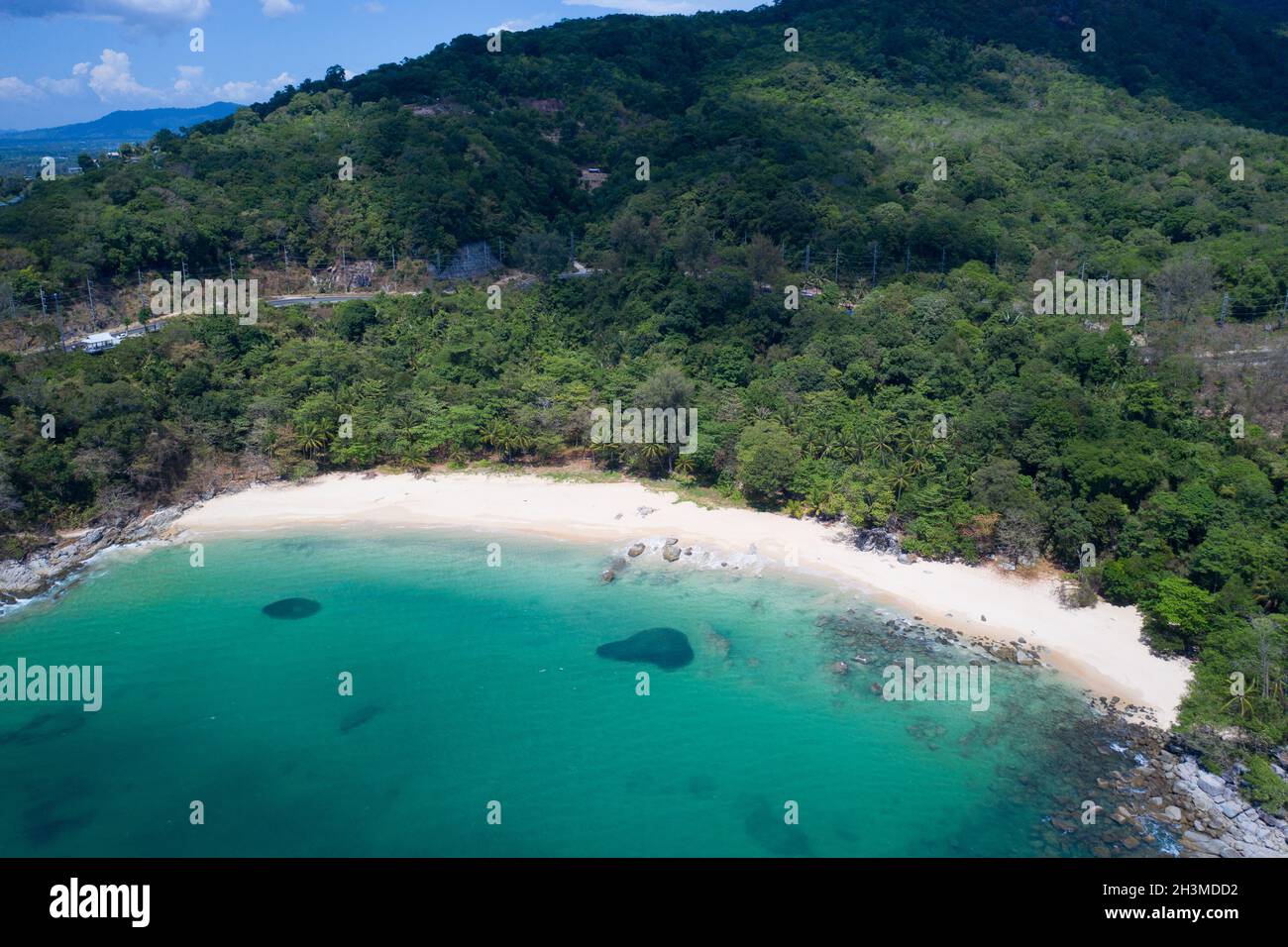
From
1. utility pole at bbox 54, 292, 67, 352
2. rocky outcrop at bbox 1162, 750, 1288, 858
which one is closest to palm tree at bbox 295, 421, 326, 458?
utility pole at bbox 54, 292, 67, 352

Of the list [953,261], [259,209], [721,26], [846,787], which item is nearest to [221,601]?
[846,787]

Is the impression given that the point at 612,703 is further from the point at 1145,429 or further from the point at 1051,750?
the point at 1145,429

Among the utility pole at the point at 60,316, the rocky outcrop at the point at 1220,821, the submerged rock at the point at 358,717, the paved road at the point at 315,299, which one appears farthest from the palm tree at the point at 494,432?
the rocky outcrop at the point at 1220,821


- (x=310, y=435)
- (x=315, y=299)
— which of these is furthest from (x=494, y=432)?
(x=315, y=299)

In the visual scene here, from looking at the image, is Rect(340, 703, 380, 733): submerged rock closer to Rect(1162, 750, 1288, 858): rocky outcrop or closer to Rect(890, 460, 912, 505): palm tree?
Rect(890, 460, 912, 505): palm tree

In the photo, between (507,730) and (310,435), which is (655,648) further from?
(310,435)

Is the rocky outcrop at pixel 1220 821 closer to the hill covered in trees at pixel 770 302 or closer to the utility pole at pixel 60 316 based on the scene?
the hill covered in trees at pixel 770 302

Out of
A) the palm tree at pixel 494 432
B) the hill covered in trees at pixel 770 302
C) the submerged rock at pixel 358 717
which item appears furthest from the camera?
the palm tree at pixel 494 432
